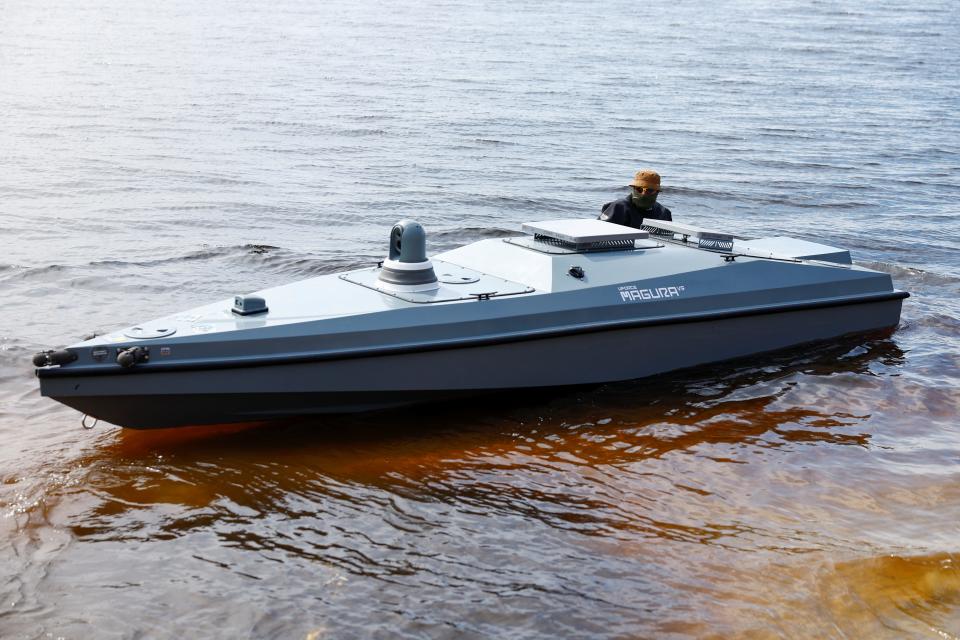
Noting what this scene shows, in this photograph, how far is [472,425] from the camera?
25.5 ft

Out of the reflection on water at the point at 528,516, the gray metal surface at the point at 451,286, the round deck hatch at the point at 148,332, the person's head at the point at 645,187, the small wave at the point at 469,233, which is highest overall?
the person's head at the point at 645,187

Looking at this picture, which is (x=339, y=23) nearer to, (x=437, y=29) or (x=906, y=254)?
(x=437, y=29)

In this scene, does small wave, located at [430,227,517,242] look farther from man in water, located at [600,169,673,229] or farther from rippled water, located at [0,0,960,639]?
man in water, located at [600,169,673,229]

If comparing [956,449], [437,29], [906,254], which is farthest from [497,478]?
[437,29]

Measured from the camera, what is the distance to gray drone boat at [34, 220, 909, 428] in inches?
266

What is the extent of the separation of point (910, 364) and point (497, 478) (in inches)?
187

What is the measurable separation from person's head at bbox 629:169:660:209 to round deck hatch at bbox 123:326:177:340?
4.50 m

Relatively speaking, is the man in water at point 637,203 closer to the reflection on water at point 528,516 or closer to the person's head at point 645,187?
the person's head at point 645,187

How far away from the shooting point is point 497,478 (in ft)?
23.0

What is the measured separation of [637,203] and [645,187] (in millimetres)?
194

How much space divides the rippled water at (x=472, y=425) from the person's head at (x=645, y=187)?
1.71 meters

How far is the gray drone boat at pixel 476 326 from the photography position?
675 cm

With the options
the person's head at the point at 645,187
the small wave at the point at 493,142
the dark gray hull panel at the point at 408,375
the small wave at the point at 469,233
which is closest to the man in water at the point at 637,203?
the person's head at the point at 645,187

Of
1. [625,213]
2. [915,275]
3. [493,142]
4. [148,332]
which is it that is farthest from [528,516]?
[493,142]
